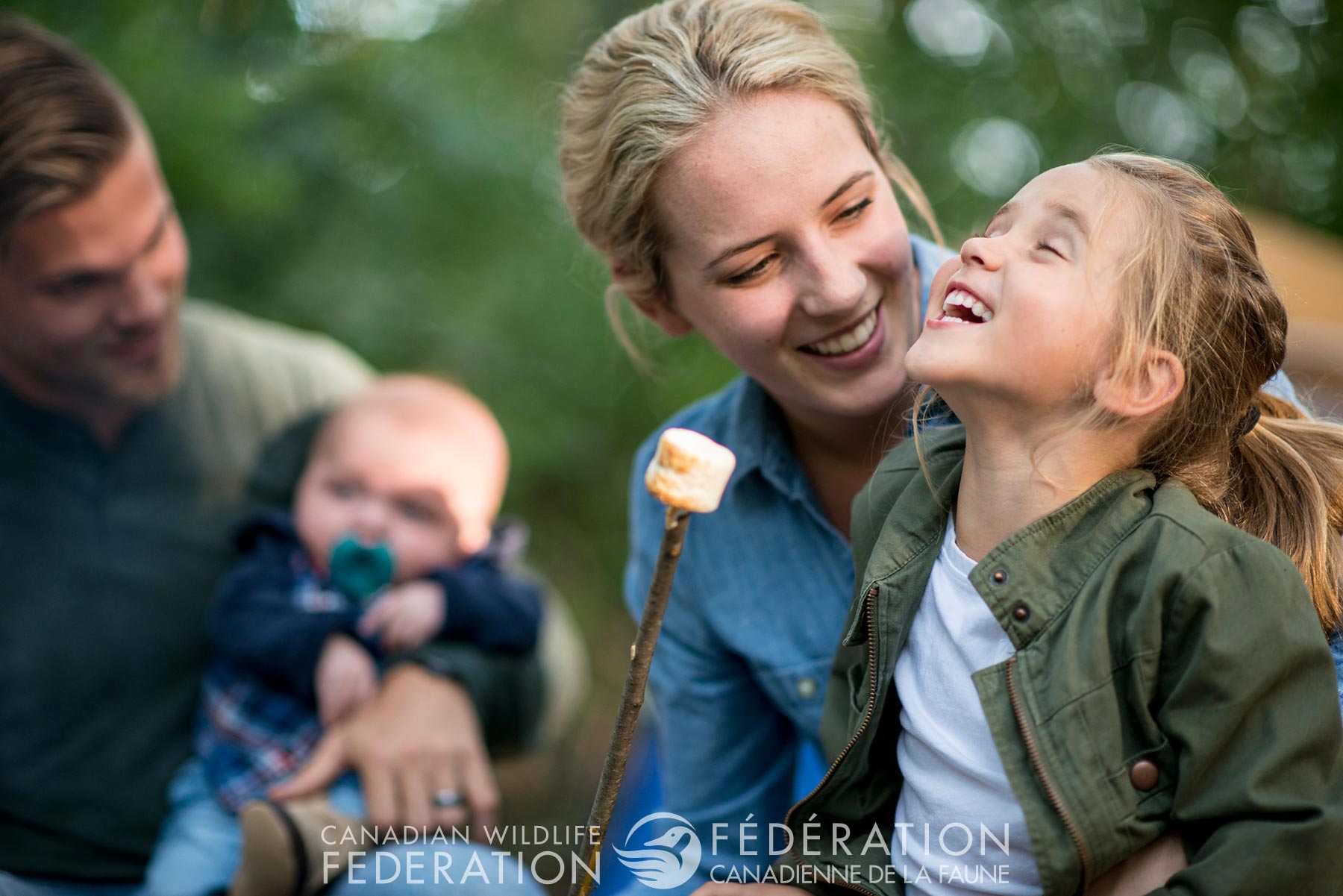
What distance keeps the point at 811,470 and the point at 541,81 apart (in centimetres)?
295

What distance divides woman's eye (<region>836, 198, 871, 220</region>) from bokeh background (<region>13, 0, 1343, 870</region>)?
0.90 m

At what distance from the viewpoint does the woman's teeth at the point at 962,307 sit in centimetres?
129

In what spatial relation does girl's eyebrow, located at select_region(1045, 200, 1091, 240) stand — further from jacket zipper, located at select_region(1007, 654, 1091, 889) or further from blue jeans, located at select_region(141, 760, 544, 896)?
blue jeans, located at select_region(141, 760, 544, 896)

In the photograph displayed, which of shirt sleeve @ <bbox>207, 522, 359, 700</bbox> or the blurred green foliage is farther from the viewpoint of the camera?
the blurred green foliage

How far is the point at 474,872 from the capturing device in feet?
5.84

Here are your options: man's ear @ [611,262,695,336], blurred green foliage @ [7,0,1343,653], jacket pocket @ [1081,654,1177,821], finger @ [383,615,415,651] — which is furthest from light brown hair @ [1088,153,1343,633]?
finger @ [383,615,415,651]

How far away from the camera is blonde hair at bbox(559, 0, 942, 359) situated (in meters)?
1.69

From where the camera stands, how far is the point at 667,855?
1.86 m

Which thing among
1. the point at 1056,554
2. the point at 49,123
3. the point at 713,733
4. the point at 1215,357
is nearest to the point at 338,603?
the point at 713,733

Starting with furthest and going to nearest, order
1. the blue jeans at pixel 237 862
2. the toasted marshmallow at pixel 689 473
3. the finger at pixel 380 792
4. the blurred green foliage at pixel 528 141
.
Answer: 1. the blurred green foliage at pixel 528 141
2. the finger at pixel 380 792
3. the blue jeans at pixel 237 862
4. the toasted marshmallow at pixel 689 473

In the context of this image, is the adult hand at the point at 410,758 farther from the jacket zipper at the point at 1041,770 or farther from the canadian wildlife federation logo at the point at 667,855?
the jacket zipper at the point at 1041,770

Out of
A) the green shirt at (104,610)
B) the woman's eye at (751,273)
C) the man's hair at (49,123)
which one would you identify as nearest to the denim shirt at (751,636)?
the woman's eye at (751,273)

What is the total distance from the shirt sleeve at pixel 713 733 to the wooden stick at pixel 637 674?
2.18ft

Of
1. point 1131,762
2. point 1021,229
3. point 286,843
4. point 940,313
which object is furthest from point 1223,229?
point 286,843
